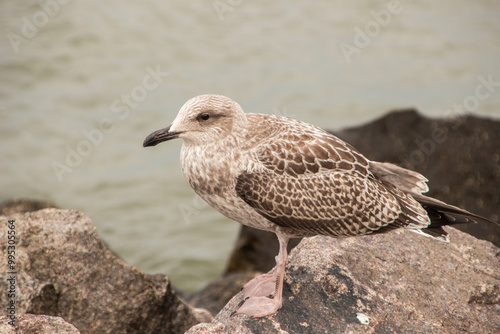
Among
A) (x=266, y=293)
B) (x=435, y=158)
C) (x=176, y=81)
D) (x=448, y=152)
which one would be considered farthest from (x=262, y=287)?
(x=176, y=81)

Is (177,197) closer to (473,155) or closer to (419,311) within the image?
(473,155)

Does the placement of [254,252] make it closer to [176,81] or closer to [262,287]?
[262,287]

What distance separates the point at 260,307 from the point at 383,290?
1.20m

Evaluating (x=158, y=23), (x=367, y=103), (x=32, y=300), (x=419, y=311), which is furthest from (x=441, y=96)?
(x=32, y=300)

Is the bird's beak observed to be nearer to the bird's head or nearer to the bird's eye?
the bird's head

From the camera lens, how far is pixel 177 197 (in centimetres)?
1420

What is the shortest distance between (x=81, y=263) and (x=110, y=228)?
24.3 ft

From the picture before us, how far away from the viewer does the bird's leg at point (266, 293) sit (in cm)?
522

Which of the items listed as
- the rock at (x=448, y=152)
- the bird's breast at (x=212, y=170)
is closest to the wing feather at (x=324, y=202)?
the bird's breast at (x=212, y=170)

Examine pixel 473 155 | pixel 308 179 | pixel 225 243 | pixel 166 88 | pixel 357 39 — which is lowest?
pixel 225 243

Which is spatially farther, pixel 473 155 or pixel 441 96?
pixel 441 96

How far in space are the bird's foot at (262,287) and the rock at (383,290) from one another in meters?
0.14

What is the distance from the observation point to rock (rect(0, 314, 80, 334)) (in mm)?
4629

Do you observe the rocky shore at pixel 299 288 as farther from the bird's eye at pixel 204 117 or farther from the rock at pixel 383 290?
the bird's eye at pixel 204 117
